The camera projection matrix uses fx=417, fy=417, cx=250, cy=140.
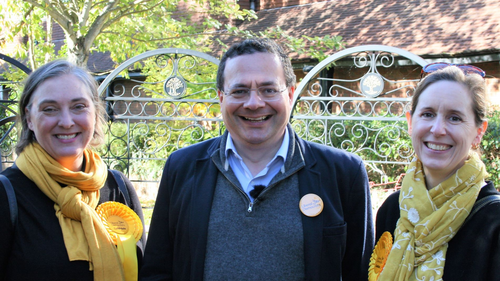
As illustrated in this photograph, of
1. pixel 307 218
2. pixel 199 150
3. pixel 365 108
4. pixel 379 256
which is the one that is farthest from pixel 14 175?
pixel 365 108

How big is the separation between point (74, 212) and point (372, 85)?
152 inches

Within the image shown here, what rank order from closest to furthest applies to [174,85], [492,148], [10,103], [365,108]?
1. [174,85]
2. [10,103]
3. [492,148]
4. [365,108]

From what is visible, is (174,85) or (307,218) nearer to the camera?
(307,218)

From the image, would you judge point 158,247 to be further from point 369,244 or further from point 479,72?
point 479,72

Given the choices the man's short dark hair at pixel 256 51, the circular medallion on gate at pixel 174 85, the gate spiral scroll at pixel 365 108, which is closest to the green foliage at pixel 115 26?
the gate spiral scroll at pixel 365 108

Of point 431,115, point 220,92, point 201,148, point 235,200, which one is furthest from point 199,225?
point 431,115

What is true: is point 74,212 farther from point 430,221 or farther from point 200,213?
point 430,221

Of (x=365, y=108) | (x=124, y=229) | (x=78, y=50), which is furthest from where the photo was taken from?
(x=365, y=108)

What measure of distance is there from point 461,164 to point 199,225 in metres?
1.20

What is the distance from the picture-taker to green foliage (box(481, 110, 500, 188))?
23.8ft

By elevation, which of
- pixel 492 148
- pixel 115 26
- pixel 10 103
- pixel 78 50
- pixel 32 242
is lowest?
pixel 492 148

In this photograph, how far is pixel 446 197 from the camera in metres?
1.81

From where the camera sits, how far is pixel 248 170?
1992 mm

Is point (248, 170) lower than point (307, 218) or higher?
higher
